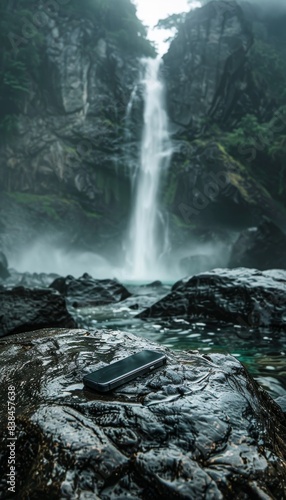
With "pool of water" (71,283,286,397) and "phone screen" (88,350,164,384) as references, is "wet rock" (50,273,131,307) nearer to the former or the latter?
"pool of water" (71,283,286,397)

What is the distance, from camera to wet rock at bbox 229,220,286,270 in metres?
18.8

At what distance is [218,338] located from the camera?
4926mm

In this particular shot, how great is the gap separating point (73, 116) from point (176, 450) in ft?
87.8

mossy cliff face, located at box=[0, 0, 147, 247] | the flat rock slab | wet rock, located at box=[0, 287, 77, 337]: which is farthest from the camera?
mossy cliff face, located at box=[0, 0, 147, 247]

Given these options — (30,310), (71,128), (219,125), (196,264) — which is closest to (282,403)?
(30,310)

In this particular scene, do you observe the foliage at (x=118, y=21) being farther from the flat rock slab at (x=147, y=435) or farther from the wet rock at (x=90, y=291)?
the flat rock slab at (x=147, y=435)

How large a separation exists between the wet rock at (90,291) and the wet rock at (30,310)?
2.86 meters

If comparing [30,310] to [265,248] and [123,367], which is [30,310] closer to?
[123,367]

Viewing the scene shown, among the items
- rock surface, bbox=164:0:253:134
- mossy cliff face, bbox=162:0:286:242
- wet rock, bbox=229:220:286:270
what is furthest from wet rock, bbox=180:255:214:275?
rock surface, bbox=164:0:253:134

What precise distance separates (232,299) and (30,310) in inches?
Answer: 130

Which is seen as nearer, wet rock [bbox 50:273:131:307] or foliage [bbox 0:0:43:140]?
wet rock [bbox 50:273:131:307]

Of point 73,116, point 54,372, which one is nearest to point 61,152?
point 73,116

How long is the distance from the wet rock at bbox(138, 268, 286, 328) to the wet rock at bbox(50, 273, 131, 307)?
2304 mm

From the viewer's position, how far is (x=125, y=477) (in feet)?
3.84
